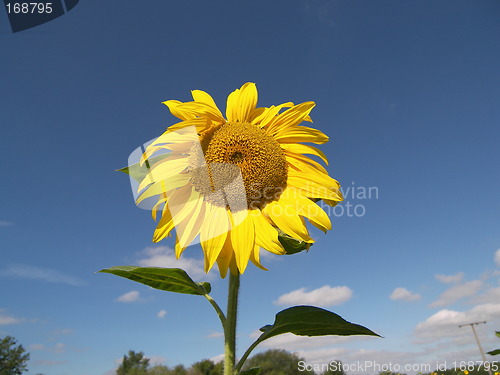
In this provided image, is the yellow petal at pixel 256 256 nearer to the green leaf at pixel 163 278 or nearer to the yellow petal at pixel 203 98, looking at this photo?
the green leaf at pixel 163 278

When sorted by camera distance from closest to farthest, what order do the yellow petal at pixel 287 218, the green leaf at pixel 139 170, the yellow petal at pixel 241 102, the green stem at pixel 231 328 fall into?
the green stem at pixel 231 328 → the yellow petal at pixel 287 218 → the green leaf at pixel 139 170 → the yellow petal at pixel 241 102

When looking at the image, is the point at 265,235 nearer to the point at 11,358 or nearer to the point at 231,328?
the point at 231,328

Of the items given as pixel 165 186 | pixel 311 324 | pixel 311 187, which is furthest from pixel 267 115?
pixel 311 324

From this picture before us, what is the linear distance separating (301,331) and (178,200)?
113 centimetres

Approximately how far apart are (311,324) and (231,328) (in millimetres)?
457

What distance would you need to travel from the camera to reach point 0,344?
1895 inches

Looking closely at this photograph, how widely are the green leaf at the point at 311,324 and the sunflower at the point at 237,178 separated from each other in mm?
338

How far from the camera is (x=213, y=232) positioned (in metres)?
2.46

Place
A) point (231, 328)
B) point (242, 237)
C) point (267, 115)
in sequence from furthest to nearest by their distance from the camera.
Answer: point (267, 115) → point (242, 237) → point (231, 328)

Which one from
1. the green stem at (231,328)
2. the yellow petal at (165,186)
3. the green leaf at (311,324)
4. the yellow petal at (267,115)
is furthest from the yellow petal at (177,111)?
the green leaf at (311,324)

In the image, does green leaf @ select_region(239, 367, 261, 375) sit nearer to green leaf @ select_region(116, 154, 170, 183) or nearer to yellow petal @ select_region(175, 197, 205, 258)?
yellow petal @ select_region(175, 197, 205, 258)

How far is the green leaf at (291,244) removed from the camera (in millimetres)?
2295

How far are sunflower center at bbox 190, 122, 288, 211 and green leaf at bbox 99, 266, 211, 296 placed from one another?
575 millimetres

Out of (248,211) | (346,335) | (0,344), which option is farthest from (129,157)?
(0,344)
